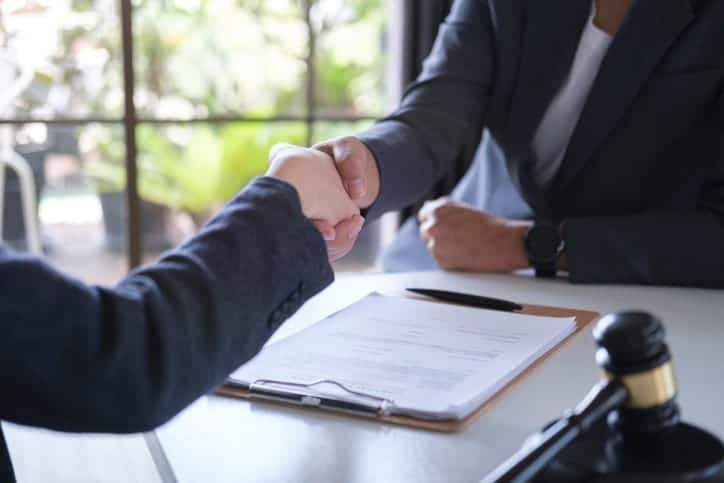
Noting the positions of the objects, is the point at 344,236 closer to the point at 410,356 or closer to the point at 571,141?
the point at 410,356

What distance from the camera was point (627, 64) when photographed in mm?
1463

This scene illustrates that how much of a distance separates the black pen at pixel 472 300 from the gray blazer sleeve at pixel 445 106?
32 centimetres

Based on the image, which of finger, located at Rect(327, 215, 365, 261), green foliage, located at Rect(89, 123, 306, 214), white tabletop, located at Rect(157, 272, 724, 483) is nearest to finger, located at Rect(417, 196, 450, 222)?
finger, located at Rect(327, 215, 365, 261)

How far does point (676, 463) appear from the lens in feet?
1.65

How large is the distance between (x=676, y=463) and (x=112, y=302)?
13.2 inches

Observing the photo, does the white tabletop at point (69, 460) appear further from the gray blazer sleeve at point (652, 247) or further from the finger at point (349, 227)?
the gray blazer sleeve at point (652, 247)

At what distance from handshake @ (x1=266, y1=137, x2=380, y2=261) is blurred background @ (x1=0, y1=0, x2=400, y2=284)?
1.65m

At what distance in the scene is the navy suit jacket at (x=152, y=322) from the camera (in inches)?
20.9

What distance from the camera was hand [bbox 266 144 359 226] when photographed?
33.0 inches

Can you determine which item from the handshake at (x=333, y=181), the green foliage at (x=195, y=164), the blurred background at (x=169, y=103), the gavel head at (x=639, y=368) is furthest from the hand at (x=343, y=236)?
the green foliage at (x=195, y=164)

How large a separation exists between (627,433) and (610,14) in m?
1.17

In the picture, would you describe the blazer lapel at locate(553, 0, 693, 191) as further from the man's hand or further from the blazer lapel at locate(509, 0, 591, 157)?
the man's hand

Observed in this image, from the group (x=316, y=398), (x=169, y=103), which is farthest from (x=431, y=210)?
(x=169, y=103)

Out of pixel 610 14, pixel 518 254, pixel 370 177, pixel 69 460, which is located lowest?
pixel 69 460
